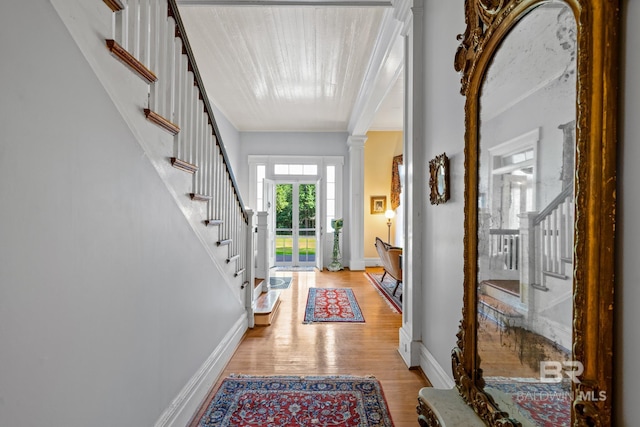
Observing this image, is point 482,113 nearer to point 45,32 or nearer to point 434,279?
point 434,279

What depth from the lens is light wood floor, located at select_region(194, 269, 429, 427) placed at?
226cm

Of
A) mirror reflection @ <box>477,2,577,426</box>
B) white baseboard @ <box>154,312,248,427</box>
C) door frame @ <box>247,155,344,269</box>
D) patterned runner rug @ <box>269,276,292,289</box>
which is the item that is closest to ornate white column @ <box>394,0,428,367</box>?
mirror reflection @ <box>477,2,577,426</box>

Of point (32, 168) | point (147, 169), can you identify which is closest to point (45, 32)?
point (32, 168)

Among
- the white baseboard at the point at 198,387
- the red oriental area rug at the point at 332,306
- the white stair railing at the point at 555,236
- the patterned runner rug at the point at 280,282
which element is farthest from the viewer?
the patterned runner rug at the point at 280,282

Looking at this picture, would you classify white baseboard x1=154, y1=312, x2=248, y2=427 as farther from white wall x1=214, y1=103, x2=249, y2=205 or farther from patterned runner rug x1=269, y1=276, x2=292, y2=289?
white wall x1=214, y1=103, x2=249, y2=205

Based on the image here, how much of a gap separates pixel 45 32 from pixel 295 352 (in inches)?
104

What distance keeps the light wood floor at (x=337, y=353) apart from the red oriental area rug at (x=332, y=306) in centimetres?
11

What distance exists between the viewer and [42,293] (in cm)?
88

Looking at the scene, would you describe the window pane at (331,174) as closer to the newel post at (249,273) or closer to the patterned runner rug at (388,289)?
the patterned runner rug at (388,289)

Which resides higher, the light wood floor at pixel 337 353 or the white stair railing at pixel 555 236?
the white stair railing at pixel 555 236

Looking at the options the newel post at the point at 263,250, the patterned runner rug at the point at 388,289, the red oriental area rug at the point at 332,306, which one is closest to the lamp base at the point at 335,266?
the patterned runner rug at the point at 388,289

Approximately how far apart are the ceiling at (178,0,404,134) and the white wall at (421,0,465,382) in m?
0.92

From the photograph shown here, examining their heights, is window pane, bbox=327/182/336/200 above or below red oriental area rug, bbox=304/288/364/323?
above

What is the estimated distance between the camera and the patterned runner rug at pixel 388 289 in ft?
14.0
